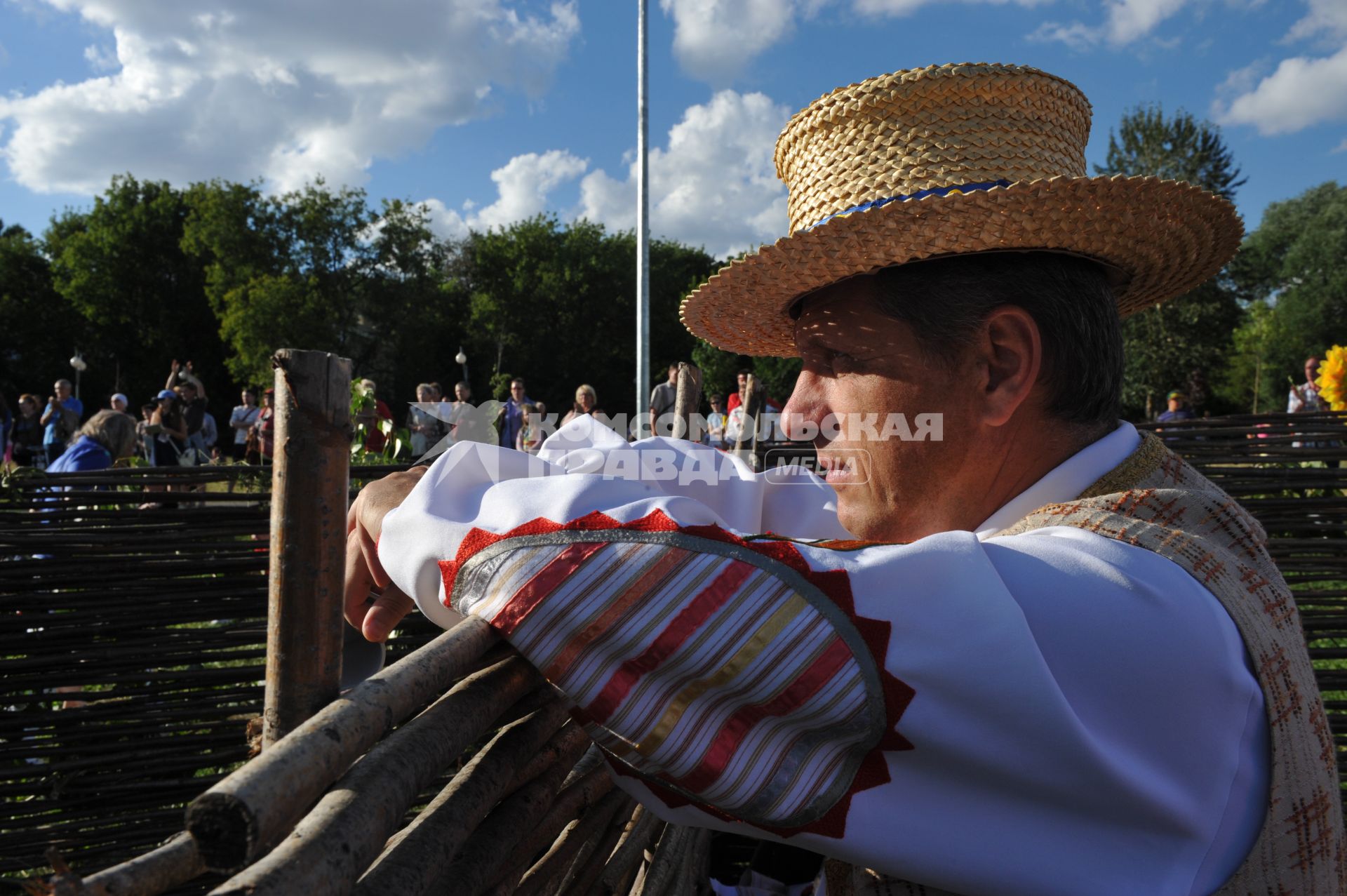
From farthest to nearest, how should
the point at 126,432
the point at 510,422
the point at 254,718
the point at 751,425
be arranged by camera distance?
1. the point at 510,422
2. the point at 126,432
3. the point at 751,425
4. the point at 254,718

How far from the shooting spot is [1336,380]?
6.82 meters

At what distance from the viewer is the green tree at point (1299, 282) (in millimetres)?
39219

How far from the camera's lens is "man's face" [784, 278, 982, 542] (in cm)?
124

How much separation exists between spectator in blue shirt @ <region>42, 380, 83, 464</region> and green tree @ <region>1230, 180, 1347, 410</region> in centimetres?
4406

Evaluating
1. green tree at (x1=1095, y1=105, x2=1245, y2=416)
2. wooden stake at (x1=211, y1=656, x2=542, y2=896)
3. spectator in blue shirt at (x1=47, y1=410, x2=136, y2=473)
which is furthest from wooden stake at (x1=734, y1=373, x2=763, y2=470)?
green tree at (x1=1095, y1=105, x2=1245, y2=416)

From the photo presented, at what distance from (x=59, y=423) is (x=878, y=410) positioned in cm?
1594

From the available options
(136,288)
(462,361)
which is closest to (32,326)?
(136,288)

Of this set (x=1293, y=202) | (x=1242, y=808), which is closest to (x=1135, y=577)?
(x=1242, y=808)

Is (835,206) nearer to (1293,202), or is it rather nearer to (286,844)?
(286,844)

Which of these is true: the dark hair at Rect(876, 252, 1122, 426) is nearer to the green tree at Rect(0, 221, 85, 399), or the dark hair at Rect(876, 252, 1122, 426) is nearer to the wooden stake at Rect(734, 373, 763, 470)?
the wooden stake at Rect(734, 373, 763, 470)

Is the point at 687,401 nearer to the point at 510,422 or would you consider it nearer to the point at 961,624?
the point at 961,624

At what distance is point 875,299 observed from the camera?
1.31m

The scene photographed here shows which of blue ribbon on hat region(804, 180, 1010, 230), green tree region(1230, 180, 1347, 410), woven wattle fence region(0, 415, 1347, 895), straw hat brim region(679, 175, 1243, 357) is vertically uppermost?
green tree region(1230, 180, 1347, 410)

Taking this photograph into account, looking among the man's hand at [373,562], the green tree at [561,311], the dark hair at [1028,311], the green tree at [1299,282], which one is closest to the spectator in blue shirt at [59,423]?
the man's hand at [373,562]
